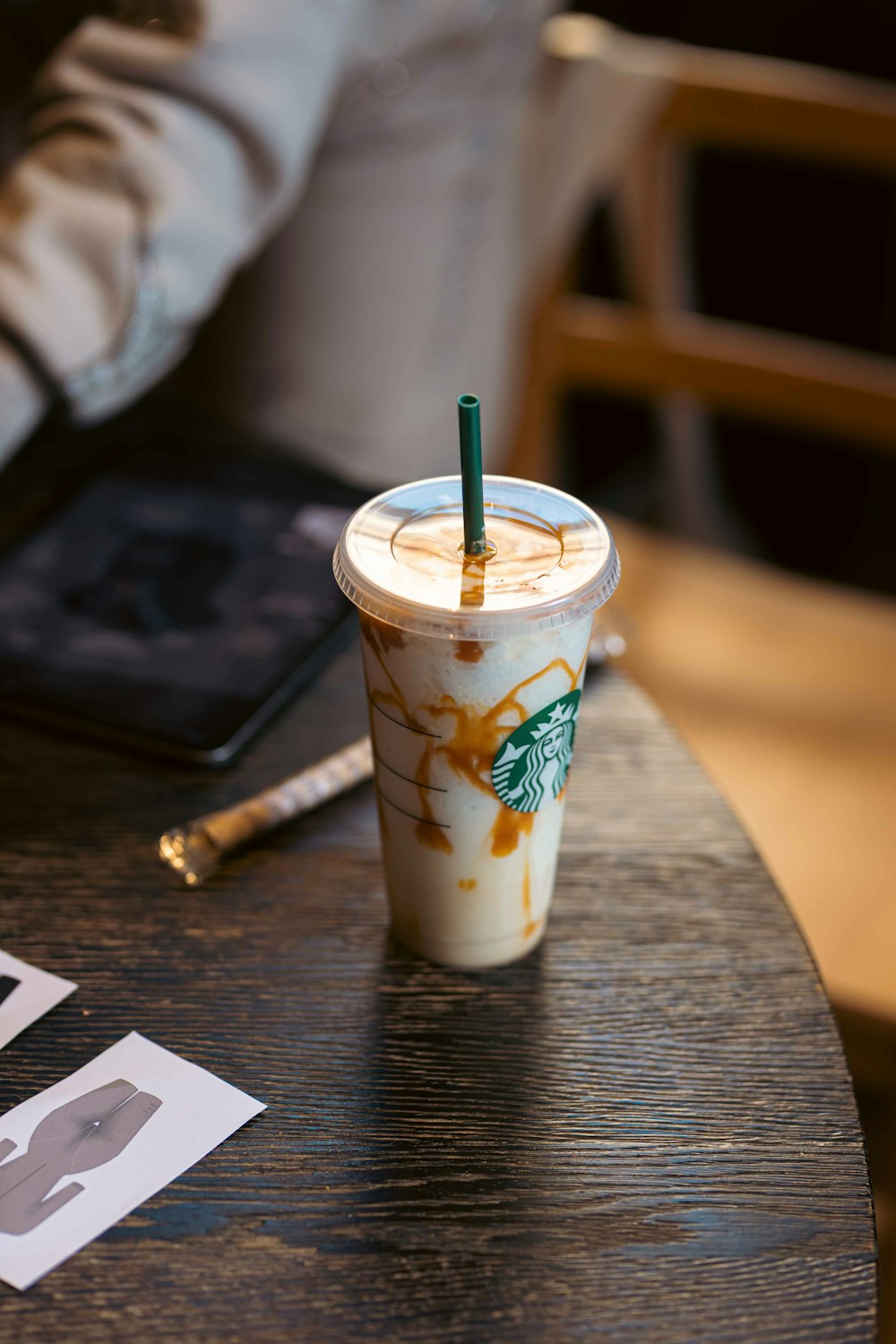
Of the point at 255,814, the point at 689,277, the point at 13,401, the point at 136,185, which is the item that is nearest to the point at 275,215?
the point at 136,185

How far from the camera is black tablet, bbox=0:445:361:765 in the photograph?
2.46 ft

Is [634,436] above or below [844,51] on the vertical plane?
below

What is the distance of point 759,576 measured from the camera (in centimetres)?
135

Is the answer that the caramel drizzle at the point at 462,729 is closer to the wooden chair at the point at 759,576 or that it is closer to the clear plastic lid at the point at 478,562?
the clear plastic lid at the point at 478,562

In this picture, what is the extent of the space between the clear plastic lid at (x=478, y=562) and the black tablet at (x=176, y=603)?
257mm

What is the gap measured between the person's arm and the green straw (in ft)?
2.04

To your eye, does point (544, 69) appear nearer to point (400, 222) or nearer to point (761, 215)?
point (400, 222)

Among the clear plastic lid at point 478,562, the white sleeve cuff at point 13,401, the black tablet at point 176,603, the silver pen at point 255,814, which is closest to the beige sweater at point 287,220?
the white sleeve cuff at point 13,401

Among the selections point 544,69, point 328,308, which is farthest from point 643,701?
point 544,69

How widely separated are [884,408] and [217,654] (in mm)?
836

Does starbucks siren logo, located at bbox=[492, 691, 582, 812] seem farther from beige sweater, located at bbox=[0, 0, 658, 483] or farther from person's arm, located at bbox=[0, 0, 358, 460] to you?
person's arm, located at bbox=[0, 0, 358, 460]

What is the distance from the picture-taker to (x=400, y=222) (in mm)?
1556

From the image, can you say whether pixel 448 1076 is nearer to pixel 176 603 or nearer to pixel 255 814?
pixel 255 814

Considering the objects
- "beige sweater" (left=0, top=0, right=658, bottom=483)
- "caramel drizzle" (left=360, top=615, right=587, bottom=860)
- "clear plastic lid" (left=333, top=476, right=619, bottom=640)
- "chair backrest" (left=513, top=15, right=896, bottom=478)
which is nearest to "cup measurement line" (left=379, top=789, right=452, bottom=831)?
"caramel drizzle" (left=360, top=615, right=587, bottom=860)
